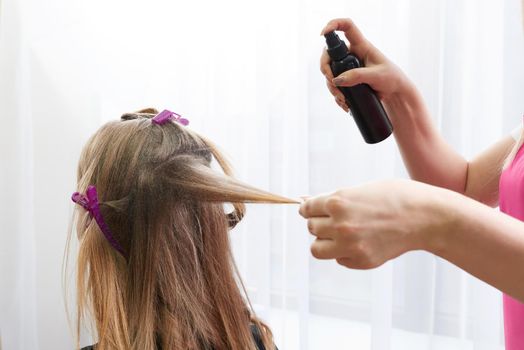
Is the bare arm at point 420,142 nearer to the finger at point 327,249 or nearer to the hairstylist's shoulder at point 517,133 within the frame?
the hairstylist's shoulder at point 517,133

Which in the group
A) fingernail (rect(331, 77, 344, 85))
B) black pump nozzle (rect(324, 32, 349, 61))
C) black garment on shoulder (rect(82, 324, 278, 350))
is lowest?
black garment on shoulder (rect(82, 324, 278, 350))

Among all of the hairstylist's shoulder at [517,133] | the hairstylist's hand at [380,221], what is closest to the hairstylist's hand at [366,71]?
the hairstylist's shoulder at [517,133]

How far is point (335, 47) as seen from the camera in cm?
74

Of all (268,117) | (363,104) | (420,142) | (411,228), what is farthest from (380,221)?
(268,117)

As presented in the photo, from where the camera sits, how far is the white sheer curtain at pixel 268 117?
1.03 m

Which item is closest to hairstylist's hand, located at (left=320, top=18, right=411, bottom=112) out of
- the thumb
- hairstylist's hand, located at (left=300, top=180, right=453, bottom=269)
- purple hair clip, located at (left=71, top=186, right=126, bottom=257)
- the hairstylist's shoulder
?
the thumb

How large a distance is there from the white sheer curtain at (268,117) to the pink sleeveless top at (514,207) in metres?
0.27

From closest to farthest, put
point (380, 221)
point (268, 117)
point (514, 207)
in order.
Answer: point (380, 221) → point (514, 207) → point (268, 117)

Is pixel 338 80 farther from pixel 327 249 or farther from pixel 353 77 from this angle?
pixel 327 249

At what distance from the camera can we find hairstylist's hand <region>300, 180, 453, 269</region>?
45 cm

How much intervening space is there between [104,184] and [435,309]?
767 mm

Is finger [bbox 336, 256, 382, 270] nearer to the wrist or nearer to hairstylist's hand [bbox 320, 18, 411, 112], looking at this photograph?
the wrist

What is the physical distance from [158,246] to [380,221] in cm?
43

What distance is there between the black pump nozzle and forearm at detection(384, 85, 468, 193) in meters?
0.17
